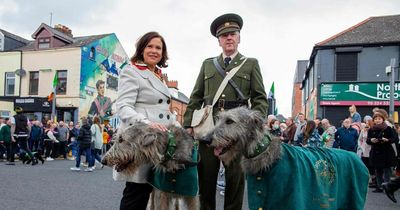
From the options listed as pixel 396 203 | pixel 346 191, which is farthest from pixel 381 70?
pixel 346 191

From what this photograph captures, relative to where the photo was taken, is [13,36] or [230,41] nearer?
[230,41]

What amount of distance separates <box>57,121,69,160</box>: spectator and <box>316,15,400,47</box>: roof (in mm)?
16283

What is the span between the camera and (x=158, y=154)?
10.0ft

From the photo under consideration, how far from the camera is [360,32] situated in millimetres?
23391

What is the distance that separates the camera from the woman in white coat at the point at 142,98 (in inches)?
120

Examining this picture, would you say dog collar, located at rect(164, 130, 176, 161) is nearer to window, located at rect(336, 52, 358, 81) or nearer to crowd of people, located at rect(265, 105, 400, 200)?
crowd of people, located at rect(265, 105, 400, 200)

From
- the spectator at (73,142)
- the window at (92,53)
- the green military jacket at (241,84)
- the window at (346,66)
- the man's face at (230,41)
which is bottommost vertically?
the spectator at (73,142)

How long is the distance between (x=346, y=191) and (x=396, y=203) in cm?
401

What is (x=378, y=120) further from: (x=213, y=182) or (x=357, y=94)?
(x=357, y=94)

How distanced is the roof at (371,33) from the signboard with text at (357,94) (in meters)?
2.64

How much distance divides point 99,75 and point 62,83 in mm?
3024

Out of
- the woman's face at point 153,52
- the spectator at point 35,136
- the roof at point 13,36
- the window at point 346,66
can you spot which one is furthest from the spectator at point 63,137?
the roof at point 13,36

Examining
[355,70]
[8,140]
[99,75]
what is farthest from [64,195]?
[99,75]

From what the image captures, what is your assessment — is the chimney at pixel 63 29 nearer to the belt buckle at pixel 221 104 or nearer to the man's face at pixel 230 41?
the man's face at pixel 230 41
